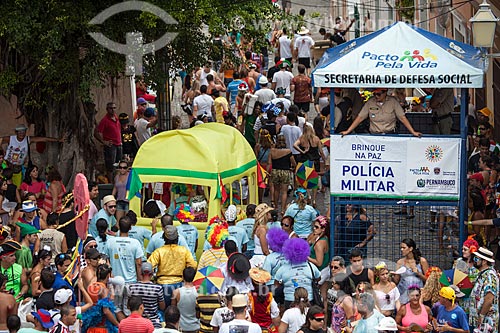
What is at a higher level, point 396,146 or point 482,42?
point 482,42

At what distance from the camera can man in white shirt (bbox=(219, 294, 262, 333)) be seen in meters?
11.6

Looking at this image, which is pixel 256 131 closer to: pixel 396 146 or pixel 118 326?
pixel 396 146

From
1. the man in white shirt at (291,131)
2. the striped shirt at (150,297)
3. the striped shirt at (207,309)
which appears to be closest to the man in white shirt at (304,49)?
the man in white shirt at (291,131)

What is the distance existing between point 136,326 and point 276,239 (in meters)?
2.80

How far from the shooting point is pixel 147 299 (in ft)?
43.0

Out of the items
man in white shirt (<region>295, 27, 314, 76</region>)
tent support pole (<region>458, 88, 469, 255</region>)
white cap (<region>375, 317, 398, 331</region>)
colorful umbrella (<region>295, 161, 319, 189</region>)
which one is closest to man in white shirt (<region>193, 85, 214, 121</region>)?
colorful umbrella (<region>295, 161, 319, 189</region>)

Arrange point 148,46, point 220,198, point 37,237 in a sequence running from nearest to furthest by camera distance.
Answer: point 37,237 < point 220,198 < point 148,46

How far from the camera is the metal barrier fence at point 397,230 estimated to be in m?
15.7

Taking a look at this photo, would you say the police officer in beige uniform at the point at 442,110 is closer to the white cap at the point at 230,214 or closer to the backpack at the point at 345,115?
the backpack at the point at 345,115

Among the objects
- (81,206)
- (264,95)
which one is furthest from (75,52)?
(264,95)

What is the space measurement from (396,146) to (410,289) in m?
3.48

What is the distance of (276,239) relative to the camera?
14109 mm

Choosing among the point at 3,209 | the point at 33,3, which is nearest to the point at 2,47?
the point at 33,3

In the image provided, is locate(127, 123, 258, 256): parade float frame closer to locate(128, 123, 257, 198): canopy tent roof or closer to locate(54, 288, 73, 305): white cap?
locate(128, 123, 257, 198): canopy tent roof
